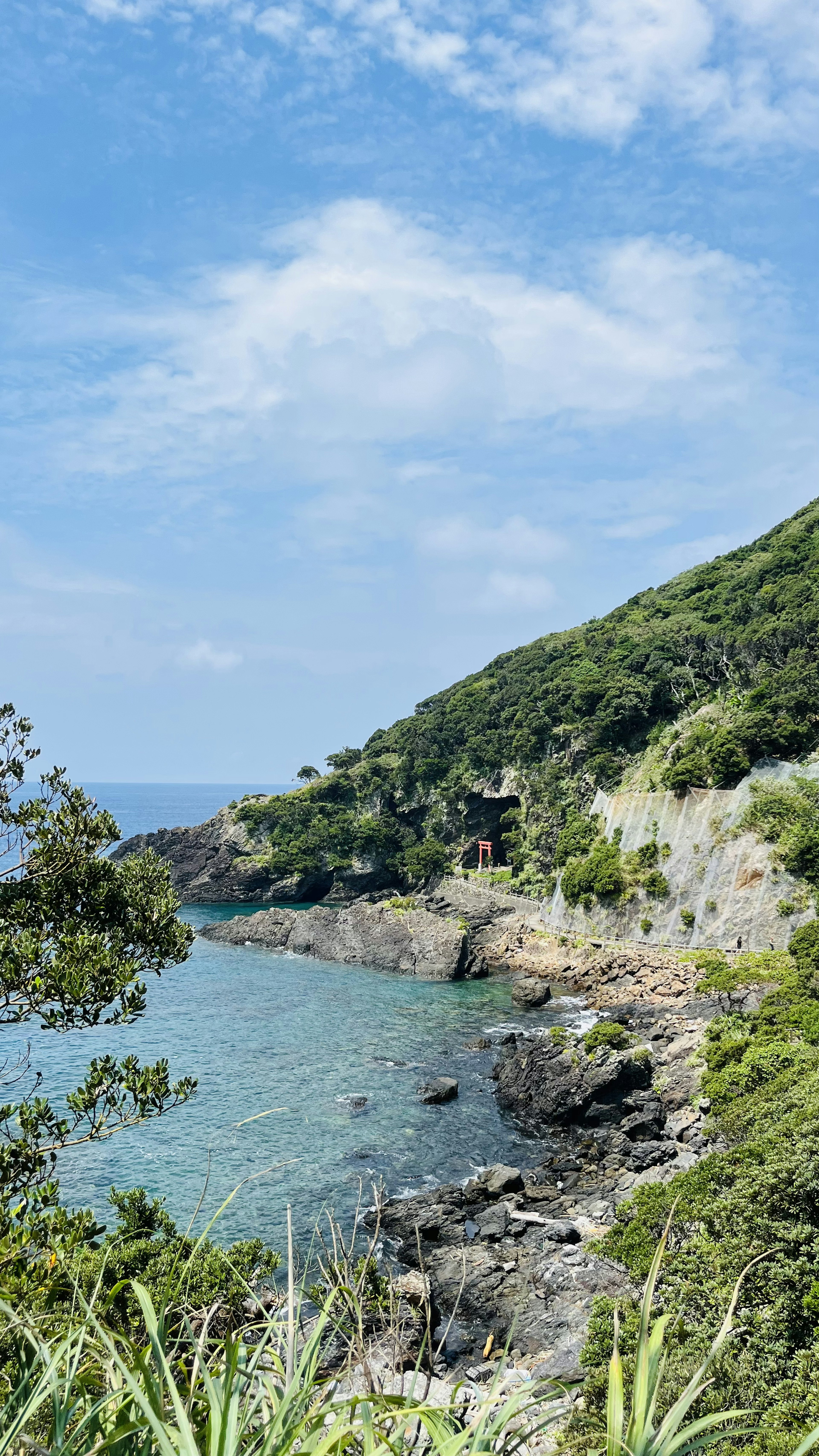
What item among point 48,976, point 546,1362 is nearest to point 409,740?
point 546,1362

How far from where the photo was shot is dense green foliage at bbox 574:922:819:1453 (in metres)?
10.7

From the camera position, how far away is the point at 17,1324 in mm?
3572

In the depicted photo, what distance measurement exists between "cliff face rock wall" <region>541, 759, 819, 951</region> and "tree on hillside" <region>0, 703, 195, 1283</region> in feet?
122

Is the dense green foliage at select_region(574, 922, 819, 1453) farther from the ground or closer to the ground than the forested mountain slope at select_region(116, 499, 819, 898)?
closer to the ground

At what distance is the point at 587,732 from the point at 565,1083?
136 feet

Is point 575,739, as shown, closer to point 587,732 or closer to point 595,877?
point 587,732

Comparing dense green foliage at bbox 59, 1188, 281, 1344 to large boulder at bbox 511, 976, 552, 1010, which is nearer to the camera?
dense green foliage at bbox 59, 1188, 281, 1344

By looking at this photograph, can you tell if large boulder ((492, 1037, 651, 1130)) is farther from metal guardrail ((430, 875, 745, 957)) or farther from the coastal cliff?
the coastal cliff

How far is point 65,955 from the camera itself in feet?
31.4

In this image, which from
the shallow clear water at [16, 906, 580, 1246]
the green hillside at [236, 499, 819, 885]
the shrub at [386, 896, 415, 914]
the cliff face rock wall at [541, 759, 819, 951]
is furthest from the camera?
the shrub at [386, 896, 415, 914]

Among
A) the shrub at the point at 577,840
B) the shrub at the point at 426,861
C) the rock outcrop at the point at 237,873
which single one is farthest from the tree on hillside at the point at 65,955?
the rock outcrop at the point at 237,873

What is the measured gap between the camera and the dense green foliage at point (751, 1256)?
10742 millimetres

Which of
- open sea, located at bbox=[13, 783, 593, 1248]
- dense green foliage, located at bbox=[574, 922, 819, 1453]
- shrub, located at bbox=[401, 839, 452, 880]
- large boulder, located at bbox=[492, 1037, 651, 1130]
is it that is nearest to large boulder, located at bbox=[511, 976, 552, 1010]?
open sea, located at bbox=[13, 783, 593, 1248]

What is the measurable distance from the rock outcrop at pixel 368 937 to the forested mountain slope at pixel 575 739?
10.7 m
